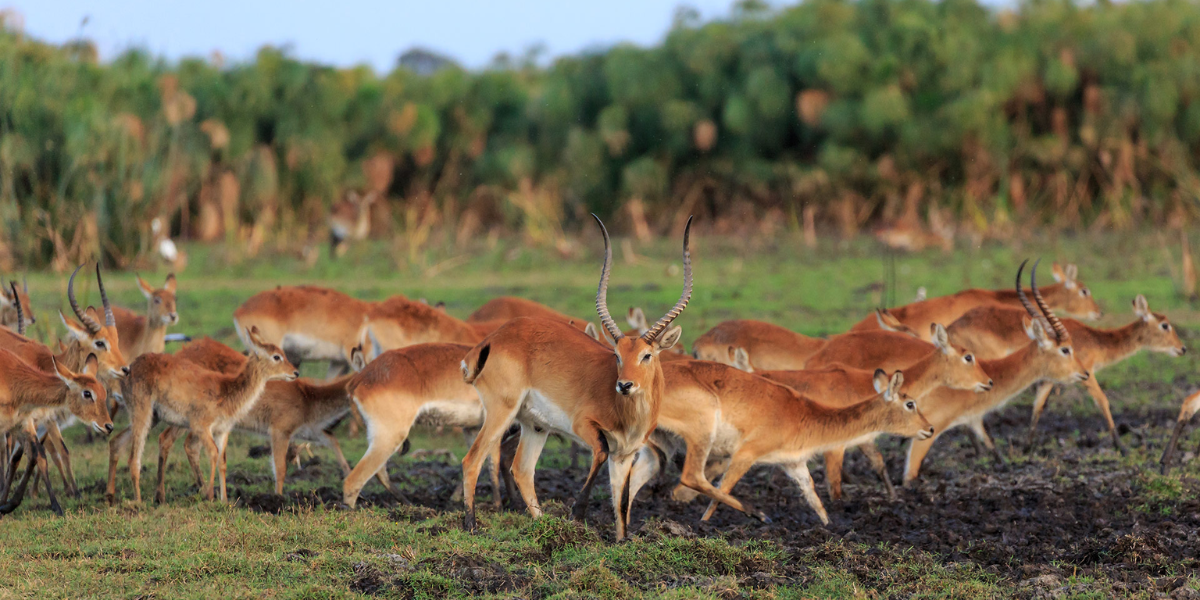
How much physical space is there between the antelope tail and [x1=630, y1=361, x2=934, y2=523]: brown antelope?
983 mm

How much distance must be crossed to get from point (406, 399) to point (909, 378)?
3234 mm

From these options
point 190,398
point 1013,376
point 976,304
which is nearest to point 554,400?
point 190,398

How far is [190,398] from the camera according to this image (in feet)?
24.0

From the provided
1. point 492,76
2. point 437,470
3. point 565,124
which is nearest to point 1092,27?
point 565,124

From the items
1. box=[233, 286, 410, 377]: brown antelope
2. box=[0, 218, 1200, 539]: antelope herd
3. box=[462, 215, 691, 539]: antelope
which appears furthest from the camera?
box=[233, 286, 410, 377]: brown antelope

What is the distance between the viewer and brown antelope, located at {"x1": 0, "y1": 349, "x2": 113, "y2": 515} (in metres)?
6.73

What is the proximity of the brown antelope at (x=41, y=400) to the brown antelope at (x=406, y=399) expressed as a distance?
1.35 meters

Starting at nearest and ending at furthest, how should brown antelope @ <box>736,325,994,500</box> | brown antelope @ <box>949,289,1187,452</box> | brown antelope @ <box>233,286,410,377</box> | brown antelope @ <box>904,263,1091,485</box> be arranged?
brown antelope @ <box>736,325,994,500</box> < brown antelope @ <box>904,263,1091,485</box> < brown antelope @ <box>949,289,1187,452</box> < brown antelope @ <box>233,286,410,377</box>

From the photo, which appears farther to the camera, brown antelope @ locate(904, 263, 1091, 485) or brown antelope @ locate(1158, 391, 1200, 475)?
brown antelope @ locate(904, 263, 1091, 485)

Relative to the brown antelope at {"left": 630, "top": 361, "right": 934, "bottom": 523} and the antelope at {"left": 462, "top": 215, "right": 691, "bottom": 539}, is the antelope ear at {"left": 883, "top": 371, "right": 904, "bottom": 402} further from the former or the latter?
the antelope at {"left": 462, "top": 215, "right": 691, "bottom": 539}

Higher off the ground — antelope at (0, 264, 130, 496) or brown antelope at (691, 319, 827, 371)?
antelope at (0, 264, 130, 496)

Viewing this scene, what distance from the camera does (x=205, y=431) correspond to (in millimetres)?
7293

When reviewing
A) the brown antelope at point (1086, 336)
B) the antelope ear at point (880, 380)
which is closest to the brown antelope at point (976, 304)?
the brown antelope at point (1086, 336)

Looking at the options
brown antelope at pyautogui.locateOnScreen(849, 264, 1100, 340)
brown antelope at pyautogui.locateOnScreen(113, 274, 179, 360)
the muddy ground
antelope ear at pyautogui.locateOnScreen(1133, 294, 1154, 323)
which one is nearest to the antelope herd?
the muddy ground
